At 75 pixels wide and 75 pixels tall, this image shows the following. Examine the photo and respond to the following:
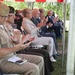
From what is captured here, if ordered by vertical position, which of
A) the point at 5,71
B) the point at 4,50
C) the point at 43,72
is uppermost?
the point at 4,50

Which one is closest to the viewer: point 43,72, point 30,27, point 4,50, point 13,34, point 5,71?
point 4,50

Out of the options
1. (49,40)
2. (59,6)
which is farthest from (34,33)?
(59,6)

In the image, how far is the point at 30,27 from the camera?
4.74 metres

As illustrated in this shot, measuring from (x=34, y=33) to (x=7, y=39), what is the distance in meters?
1.73

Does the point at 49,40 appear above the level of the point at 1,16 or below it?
below

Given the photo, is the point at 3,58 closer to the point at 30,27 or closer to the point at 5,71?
the point at 5,71

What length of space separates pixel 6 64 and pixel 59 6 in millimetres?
10269

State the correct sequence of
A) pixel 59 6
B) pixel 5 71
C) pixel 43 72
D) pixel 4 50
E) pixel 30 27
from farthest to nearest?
pixel 59 6, pixel 30 27, pixel 43 72, pixel 5 71, pixel 4 50

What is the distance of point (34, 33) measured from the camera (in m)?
4.79

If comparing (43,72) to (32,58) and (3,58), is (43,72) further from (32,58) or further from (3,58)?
(3,58)

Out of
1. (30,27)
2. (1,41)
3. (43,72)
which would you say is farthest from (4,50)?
(30,27)

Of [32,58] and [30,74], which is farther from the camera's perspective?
[32,58]

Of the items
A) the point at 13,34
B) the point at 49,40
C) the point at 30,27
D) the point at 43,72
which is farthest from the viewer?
the point at 49,40

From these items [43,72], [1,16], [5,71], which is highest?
[1,16]
